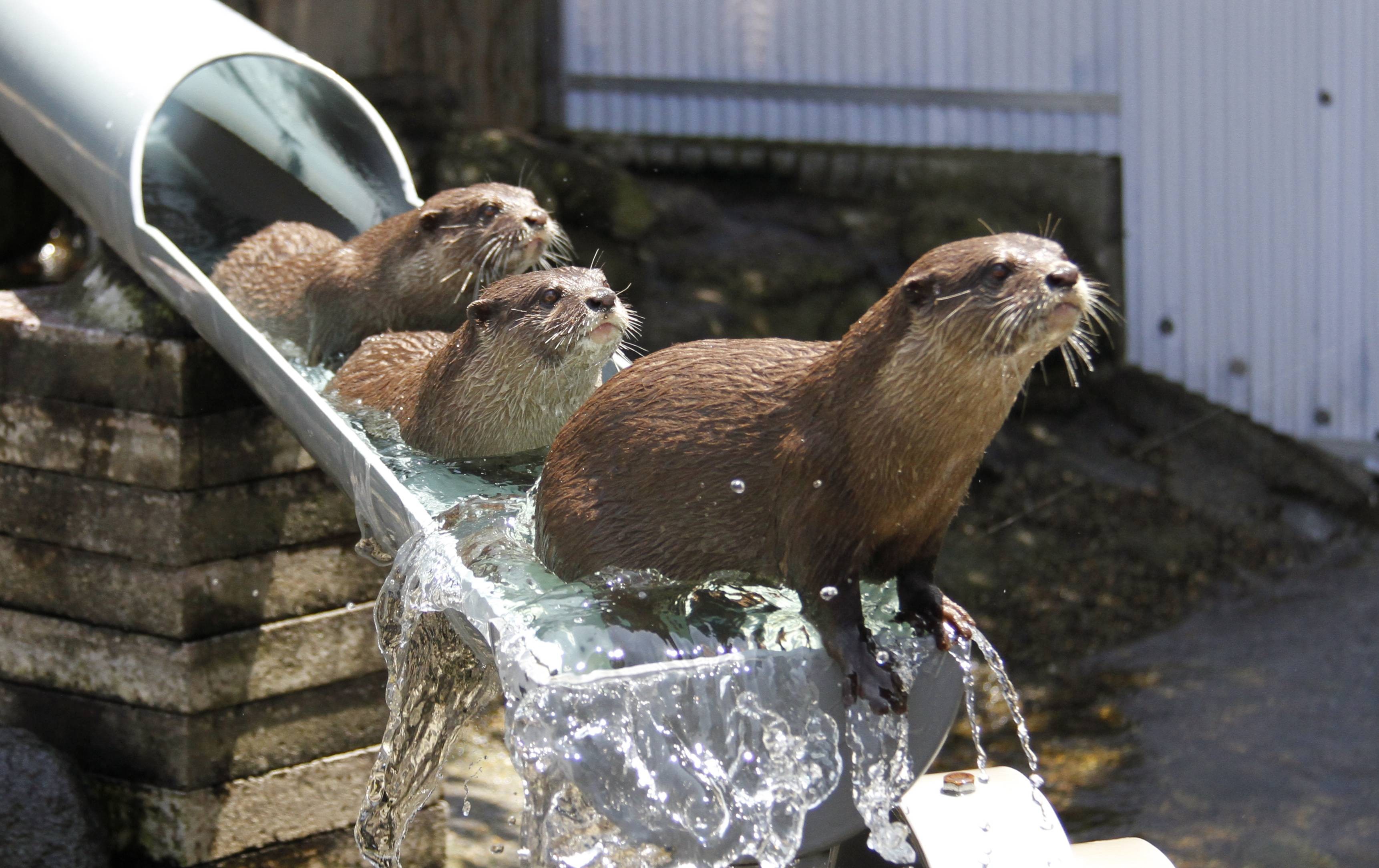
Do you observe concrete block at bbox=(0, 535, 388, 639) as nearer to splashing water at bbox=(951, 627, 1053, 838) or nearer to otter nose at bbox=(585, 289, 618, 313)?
otter nose at bbox=(585, 289, 618, 313)

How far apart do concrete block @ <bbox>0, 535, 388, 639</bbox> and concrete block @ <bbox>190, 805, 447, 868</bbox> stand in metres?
0.55

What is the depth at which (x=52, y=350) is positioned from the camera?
3.29 meters

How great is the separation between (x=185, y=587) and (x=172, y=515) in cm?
16

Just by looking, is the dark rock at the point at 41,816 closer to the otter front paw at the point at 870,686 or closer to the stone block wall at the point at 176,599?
the stone block wall at the point at 176,599

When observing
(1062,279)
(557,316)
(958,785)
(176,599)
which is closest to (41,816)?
(176,599)

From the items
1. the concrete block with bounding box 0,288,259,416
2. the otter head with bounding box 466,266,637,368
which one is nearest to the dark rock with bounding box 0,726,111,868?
the concrete block with bounding box 0,288,259,416

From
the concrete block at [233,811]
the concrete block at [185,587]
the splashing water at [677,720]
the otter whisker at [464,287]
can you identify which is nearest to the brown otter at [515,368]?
the otter whisker at [464,287]

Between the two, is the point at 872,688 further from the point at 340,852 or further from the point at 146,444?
the point at 340,852

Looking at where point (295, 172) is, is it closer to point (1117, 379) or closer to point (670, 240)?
point (670, 240)

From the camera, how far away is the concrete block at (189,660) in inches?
127

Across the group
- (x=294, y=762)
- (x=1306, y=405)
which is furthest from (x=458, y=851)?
(x=1306, y=405)

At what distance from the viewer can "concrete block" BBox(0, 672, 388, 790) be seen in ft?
10.7

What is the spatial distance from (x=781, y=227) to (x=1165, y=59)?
6.09ft

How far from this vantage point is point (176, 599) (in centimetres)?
319
